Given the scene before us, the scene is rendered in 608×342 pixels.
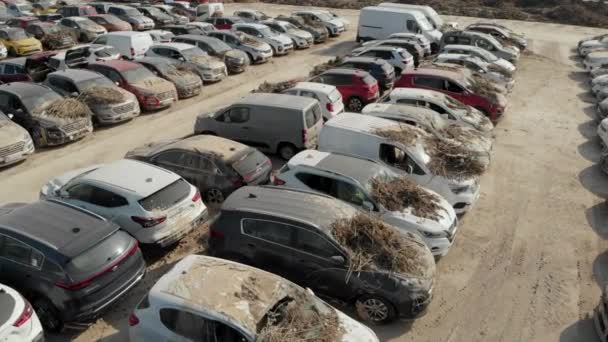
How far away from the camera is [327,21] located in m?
31.9

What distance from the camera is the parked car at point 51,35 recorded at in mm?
25766

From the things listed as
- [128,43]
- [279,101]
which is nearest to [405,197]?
[279,101]

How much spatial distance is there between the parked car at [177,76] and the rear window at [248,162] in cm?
831

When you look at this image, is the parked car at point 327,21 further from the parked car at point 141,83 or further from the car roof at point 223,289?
the car roof at point 223,289

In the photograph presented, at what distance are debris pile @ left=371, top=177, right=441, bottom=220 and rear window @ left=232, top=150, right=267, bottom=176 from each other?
2.97 meters

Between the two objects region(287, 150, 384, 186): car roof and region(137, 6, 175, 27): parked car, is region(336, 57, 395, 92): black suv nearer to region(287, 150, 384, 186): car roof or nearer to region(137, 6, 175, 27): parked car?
region(287, 150, 384, 186): car roof

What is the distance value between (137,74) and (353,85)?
7.62 metres

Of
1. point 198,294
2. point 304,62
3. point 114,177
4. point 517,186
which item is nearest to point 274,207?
point 198,294

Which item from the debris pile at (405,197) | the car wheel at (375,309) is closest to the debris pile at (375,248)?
the car wheel at (375,309)

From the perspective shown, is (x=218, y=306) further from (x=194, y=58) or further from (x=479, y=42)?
(x=479, y=42)

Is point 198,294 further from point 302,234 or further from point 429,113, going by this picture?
point 429,113

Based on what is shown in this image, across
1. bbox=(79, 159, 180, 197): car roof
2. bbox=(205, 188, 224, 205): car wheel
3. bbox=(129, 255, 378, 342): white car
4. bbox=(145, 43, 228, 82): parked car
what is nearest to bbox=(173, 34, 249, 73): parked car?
bbox=(145, 43, 228, 82): parked car

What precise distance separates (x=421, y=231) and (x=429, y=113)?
197 inches

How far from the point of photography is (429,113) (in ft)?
43.4
